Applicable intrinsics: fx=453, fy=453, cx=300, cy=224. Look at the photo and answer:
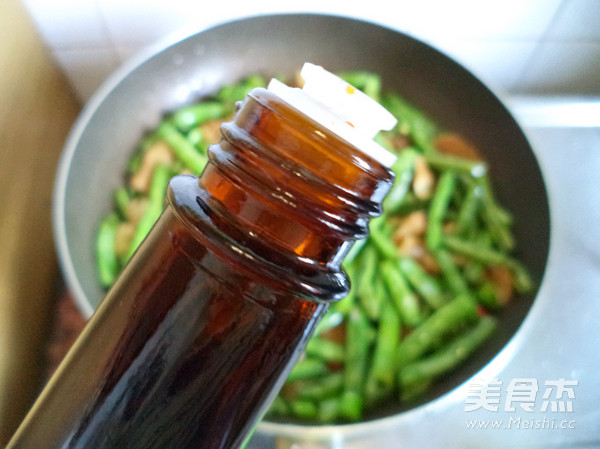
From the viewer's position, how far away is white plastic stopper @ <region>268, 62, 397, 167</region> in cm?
24

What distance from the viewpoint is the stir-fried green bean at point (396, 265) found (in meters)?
0.59

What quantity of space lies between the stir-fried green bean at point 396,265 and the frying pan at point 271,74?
0.02 m

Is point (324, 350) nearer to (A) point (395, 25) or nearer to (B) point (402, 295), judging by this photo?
(B) point (402, 295)

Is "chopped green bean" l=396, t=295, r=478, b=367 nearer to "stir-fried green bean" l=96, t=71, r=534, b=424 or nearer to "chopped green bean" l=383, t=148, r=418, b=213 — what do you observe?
"stir-fried green bean" l=96, t=71, r=534, b=424

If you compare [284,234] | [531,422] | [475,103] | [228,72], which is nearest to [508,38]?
[475,103]

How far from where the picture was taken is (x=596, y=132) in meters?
0.81

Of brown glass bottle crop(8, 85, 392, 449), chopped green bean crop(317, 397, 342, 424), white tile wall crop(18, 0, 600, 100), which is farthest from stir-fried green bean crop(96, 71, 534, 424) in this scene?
brown glass bottle crop(8, 85, 392, 449)

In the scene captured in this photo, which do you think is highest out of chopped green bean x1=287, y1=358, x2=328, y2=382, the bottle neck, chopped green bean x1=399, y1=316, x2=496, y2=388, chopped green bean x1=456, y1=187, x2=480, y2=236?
chopped green bean x1=456, y1=187, x2=480, y2=236

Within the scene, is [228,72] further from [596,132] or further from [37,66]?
[596,132]

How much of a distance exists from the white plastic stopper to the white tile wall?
515mm

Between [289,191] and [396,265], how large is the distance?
453 millimetres

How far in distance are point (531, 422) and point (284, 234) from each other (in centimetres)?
49

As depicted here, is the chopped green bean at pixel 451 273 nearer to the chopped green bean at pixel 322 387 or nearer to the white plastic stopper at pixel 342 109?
the chopped green bean at pixel 322 387

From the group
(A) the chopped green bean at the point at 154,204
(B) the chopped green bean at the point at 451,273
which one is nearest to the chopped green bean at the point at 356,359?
(B) the chopped green bean at the point at 451,273
